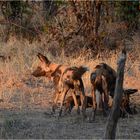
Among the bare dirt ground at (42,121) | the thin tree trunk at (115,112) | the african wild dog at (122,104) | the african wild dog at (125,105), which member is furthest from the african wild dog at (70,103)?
the thin tree trunk at (115,112)

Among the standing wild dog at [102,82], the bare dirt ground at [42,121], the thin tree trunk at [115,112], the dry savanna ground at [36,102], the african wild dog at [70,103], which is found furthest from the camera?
the african wild dog at [70,103]

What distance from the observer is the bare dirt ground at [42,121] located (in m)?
7.53

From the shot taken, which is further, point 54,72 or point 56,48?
point 56,48

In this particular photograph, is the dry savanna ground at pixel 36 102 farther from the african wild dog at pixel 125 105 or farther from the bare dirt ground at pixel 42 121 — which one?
the african wild dog at pixel 125 105

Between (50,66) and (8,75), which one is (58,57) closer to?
(8,75)

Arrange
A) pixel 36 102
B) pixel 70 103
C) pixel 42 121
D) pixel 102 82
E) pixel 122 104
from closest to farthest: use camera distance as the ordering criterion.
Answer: pixel 42 121, pixel 102 82, pixel 122 104, pixel 70 103, pixel 36 102

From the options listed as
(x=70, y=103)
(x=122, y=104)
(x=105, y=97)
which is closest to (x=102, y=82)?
(x=105, y=97)

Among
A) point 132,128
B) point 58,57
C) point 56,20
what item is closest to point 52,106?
point 132,128

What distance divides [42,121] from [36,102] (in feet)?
4.74

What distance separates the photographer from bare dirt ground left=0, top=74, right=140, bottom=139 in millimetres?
7531

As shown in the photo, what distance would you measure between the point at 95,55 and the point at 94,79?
16.4 ft

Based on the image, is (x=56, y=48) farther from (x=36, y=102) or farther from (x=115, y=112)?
(x=115, y=112)

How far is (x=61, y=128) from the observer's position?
314 inches

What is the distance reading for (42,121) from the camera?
836 centimetres
